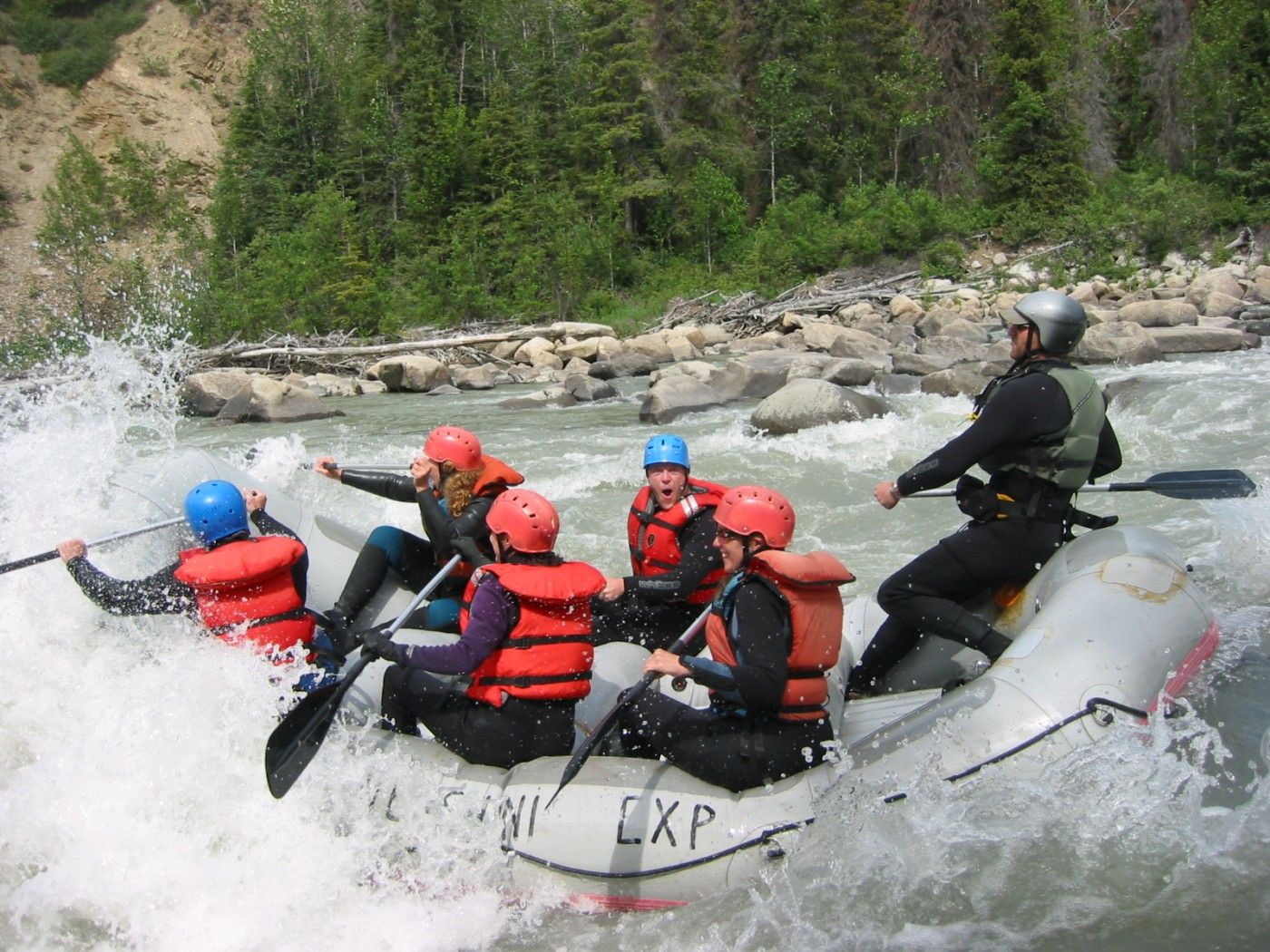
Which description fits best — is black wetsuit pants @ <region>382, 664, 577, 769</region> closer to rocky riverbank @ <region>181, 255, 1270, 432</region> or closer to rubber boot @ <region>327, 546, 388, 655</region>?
rubber boot @ <region>327, 546, 388, 655</region>

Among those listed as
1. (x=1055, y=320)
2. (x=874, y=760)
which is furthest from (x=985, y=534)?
(x=874, y=760)

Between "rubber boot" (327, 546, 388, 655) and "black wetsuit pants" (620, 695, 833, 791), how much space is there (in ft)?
5.77

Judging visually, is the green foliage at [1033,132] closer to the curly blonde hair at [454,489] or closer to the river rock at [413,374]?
the river rock at [413,374]

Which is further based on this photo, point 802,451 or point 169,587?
point 802,451

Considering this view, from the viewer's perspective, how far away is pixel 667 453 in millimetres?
4457

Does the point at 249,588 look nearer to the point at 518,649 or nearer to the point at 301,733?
the point at 301,733

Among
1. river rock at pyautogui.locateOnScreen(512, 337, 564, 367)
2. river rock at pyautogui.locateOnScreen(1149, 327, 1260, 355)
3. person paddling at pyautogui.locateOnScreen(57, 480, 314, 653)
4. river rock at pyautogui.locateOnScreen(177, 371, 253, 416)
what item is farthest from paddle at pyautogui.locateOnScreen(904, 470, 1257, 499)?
river rock at pyautogui.locateOnScreen(512, 337, 564, 367)

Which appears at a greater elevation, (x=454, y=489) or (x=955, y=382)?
(x=454, y=489)

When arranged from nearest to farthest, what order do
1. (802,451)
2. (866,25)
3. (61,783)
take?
(61,783) → (802,451) → (866,25)

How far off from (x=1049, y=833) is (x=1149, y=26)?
35350 mm

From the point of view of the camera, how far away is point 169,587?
3969 mm

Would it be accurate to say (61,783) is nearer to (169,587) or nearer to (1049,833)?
(169,587)

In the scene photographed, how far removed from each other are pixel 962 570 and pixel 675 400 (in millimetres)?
9049

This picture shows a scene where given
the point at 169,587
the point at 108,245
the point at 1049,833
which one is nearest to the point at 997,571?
the point at 1049,833
